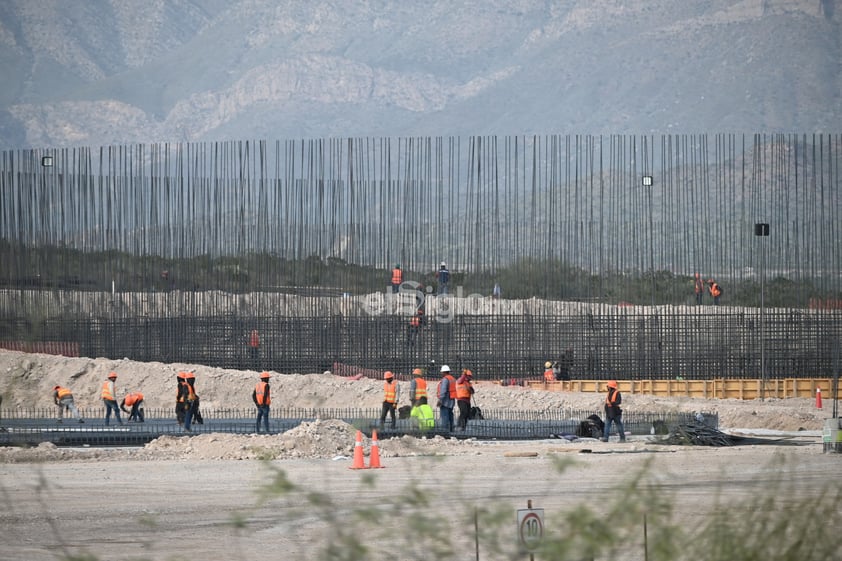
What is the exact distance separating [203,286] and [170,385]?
5433 mm

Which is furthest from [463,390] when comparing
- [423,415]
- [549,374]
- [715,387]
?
[715,387]

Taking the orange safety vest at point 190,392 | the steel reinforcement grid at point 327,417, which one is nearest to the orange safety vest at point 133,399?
the steel reinforcement grid at point 327,417

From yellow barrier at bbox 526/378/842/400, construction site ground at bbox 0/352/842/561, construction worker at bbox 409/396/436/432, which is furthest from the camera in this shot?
yellow barrier at bbox 526/378/842/400

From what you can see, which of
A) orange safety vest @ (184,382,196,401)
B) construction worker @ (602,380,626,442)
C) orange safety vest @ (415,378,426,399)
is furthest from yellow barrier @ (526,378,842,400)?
orange safety vest @ (184,382,196,401)

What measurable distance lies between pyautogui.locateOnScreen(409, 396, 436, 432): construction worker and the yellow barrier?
7472 millimetres

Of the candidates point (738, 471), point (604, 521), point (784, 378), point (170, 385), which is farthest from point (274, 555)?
point (784, 378)

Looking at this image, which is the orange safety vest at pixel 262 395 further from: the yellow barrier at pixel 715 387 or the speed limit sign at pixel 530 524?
the speed limit sign at pixel 530 524

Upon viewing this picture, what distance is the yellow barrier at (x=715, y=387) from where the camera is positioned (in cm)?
3117

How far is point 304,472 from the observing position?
20.0 metres

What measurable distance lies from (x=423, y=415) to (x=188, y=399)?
14.2ft

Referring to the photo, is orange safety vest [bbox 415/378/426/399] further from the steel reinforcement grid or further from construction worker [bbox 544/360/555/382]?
construction worker [bbox 544/360/555/382]

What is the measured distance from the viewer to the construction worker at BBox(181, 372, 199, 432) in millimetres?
24281

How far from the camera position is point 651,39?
648 feet

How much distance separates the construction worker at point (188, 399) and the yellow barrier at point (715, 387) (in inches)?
379
